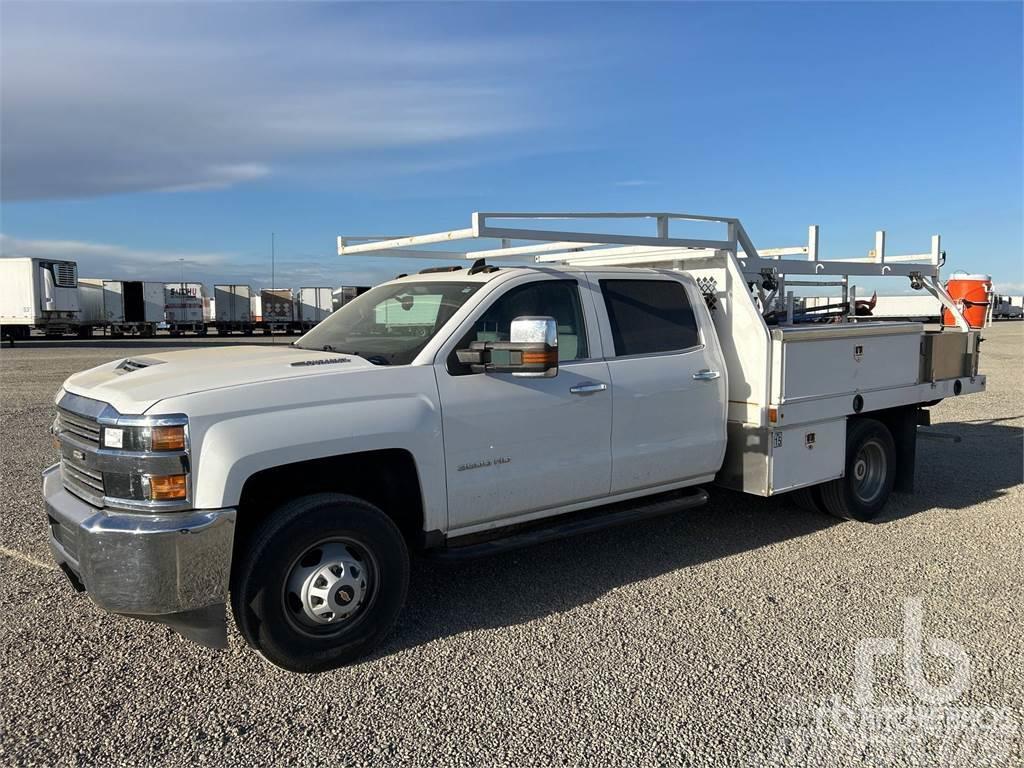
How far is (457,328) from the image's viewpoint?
4.39 metres

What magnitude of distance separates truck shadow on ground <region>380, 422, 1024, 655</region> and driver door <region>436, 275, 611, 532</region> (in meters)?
0.53

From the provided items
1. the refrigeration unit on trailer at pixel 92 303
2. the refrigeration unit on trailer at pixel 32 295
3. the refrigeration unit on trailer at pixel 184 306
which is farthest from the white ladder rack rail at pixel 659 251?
the refrigeration unit on trailer at pixel 184 306

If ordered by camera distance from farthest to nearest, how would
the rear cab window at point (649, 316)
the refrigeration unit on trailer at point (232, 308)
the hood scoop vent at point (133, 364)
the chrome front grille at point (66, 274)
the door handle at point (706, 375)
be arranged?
1. the refrigeration unit on trailer at point (232, 308)
2. the chrome front grille at point (66, 274)
3. the door handle at point (706, 375)
4. the rear cab window at point (649, 316)
5. the hood scoop vent at point (133, 364)

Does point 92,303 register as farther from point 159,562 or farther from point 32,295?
point 159,562

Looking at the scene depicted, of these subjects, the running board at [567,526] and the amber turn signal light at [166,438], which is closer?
the amber turn signal light at [166,438]

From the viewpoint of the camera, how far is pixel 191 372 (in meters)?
3.90

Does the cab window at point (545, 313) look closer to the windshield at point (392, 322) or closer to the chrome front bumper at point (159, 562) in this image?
the windshield at point (392, 322)

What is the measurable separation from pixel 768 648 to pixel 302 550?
2330mm

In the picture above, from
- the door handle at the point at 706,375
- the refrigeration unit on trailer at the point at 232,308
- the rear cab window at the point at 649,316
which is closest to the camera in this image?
the rear cab window at the point at 649,316

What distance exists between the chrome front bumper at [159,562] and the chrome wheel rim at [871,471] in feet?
16.2

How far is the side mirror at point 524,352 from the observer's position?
4.02m

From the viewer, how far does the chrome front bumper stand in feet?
11.3

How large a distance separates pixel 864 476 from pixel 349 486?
4361 millimetres

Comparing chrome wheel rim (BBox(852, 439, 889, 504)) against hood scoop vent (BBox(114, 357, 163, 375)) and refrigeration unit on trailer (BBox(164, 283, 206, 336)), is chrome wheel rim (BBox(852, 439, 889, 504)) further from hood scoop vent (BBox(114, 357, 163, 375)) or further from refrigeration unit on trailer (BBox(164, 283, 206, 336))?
refrigeration unit on trailer (BBox(164, 283, 206, 336))
